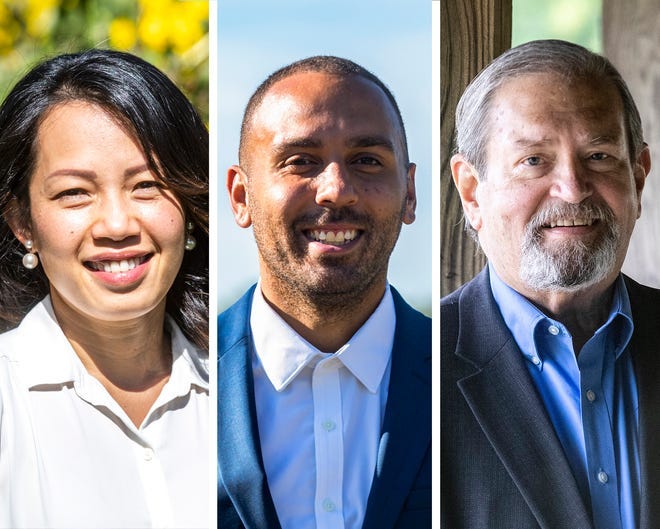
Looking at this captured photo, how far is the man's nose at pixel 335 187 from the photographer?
3.33 metres

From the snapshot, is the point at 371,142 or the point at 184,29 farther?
the point at 184,29

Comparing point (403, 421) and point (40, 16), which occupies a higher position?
point (40, 16)

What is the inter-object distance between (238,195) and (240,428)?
797mm

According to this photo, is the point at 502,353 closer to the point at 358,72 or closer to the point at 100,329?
the point at 358,72

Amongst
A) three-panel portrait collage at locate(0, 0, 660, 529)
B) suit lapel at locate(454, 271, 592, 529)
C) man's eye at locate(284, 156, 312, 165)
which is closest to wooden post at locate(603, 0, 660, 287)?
three-panel portrait collage at locate(0, 0, 660, 529)

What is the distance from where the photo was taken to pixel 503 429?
10.9 ft

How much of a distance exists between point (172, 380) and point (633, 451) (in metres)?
1.60

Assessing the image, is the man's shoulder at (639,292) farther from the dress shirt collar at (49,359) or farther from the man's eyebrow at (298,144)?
the dress shirt collar at (49,359)

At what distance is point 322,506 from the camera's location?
3346 mm

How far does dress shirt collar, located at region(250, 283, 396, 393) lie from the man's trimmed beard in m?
0.50

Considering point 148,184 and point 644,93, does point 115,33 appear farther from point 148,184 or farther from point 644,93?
point 644,93

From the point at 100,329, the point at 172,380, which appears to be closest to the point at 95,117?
the point at 100,329

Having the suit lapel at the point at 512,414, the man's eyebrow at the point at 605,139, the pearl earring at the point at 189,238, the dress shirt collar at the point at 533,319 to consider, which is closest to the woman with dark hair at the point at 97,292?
the pearl earring at the point at 189,238

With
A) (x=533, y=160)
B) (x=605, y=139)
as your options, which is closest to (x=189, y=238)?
(x=533, y=160)
